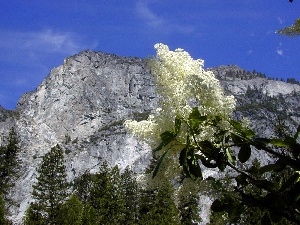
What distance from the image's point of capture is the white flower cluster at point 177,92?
13.8ft

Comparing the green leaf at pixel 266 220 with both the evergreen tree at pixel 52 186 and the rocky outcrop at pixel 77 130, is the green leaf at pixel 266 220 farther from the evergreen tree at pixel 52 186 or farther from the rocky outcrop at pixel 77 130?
the rocky outcrop at pixel 77 130

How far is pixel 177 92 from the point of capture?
4.96 metres

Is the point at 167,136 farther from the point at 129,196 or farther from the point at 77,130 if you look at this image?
the point at 77,130

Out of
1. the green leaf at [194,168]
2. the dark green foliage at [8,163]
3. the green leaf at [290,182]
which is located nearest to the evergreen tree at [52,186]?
the dark green foliage at [8,163]

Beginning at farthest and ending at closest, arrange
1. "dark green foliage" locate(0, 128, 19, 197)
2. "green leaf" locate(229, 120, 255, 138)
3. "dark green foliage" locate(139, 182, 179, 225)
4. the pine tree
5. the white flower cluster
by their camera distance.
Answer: the pine tree, "dark green foliage" locate(0, 128, 19, 197), "dark green foliage" locate(139, 182, 179, 225), the white flower cluster, "green leaf" locate(229, 120, 255, 138)

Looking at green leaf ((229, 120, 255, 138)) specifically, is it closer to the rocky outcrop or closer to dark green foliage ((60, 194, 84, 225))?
dark green foliage ((60, 194, 84, 225))

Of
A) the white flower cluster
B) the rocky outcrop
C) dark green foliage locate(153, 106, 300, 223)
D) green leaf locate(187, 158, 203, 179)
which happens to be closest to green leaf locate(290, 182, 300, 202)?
dark green foliage locate(153, 106, 300, 223)

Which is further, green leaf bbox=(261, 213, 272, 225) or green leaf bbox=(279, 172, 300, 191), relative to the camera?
green leaf bbox=(261, 213, 272, 225)

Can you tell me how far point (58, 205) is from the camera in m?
42.5

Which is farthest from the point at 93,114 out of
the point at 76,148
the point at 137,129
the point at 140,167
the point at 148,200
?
the point at 137,129

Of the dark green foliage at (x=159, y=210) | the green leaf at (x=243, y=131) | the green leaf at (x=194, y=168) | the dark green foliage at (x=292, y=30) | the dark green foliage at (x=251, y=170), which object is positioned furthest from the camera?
the dark green foliage at (x=159, y=210)

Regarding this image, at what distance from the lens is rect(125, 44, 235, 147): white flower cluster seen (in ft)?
13.8

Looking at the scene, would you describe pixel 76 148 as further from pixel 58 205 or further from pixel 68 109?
pixel 58 205

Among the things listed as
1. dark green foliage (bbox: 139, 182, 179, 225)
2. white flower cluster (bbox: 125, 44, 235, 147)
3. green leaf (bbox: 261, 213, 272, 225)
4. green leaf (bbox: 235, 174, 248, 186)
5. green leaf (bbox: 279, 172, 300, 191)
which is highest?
dark green foliage (bbox: 139, 182, 179, 225)
